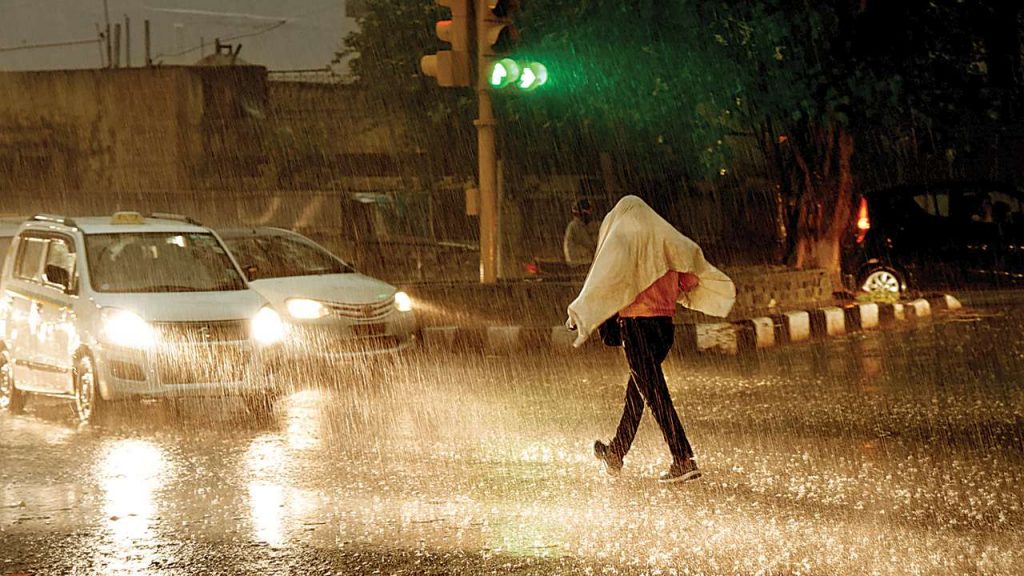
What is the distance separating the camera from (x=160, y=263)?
11656 mm

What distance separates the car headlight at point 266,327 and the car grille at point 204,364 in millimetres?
193

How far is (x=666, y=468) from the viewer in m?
8.18

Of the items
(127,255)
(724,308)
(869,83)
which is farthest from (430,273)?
(724,308)

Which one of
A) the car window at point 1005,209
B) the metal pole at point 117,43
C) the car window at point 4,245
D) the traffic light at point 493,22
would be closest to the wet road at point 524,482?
the car window at point 4,245

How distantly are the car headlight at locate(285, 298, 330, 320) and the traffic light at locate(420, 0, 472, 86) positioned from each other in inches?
100

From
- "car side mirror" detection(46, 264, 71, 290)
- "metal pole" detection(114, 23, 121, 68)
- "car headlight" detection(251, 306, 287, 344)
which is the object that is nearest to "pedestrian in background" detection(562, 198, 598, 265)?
"car headlight" detection(251, 306, 287, 344)

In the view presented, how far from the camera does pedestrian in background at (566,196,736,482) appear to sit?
7652mm

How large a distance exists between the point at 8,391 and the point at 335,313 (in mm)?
2919

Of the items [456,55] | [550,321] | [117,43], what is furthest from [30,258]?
[117,43]

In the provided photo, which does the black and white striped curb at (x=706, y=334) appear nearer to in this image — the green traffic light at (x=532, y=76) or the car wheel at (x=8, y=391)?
the green traffic light at (x=532, y=76)

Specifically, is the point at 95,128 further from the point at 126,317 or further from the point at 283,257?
the point at 126,317

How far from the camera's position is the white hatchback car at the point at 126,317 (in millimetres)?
10258

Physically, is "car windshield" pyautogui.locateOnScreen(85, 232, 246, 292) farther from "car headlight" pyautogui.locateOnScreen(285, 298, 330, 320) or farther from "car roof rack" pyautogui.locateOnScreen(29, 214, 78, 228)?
"car headlight" pyautogui.locateOnScreen(285, 298, 330, 320)

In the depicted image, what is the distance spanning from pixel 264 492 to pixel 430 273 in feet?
56.7
